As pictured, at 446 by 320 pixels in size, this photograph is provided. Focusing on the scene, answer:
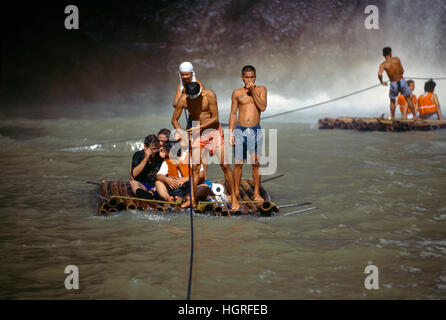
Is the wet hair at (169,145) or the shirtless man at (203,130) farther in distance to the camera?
the wet hair at (169,145)

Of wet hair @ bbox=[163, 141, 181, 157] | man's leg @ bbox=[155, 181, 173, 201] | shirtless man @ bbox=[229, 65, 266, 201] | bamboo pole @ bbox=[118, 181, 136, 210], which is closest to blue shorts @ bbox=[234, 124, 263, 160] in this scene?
shirtless man @ bbox=[229, 65, 266, 201]

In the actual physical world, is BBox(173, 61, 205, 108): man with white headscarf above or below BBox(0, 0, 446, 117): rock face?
below

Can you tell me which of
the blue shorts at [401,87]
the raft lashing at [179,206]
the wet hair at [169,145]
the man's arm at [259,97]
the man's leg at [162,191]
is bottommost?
the raft lashing at [179,206]

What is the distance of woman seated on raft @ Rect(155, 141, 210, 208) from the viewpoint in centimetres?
653

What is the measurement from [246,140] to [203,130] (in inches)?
21.9

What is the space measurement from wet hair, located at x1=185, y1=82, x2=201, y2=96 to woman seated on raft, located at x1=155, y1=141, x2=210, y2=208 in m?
0.87

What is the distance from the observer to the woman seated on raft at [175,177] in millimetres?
6527

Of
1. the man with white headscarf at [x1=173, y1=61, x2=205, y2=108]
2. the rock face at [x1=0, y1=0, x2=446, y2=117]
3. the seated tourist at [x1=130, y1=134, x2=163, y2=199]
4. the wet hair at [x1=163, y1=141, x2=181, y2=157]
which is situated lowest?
the seated tourist at [x1=130, y1=134, x2=163, y2=199]

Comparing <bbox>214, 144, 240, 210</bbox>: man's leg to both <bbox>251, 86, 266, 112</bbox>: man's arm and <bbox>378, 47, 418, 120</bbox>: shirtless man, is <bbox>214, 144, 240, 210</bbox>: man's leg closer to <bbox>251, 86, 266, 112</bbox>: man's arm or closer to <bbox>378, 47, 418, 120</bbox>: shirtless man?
<bbox>251, 86, 266, 112</bbox>: man's arm

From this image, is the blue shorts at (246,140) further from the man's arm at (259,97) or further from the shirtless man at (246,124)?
the man's arm at (259,97)

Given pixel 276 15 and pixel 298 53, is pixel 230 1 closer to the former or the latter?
pixel 276 15

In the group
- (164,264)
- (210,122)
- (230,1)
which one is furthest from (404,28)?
(164,264)

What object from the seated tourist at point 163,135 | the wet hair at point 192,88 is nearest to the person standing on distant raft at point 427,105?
the seated tourist at point 163,135

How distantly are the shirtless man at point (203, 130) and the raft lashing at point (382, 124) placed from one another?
837cm
